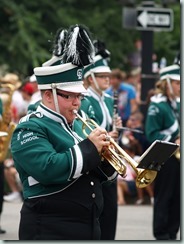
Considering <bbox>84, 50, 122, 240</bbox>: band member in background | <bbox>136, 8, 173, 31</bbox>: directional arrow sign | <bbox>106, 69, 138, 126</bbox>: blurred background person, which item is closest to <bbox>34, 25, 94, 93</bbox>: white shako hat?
<bbox>84, 50, 122, 240</bbox>: band member in background

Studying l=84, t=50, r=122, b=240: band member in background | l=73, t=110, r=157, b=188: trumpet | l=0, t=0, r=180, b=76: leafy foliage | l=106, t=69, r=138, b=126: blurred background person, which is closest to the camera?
l=73, t=110, r=157, b=188: trumpet

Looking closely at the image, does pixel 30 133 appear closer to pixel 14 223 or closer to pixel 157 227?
pixel 157 227

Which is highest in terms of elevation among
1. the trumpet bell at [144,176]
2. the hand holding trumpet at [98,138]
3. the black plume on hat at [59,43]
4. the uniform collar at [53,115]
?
the black plume on hat at [59,43]

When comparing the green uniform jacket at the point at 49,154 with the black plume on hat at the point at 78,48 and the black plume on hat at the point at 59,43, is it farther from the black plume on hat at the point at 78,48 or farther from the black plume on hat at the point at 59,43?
the black plume on hat at the point at 59,43

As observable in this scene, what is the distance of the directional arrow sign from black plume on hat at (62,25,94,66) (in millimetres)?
7655

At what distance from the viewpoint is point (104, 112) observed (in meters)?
8.67

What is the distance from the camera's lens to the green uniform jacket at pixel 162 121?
9266 mm

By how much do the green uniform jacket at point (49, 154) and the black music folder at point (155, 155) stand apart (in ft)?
0.88

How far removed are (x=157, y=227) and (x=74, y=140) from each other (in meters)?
4.21

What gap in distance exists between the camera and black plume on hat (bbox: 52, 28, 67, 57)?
608 centimetres

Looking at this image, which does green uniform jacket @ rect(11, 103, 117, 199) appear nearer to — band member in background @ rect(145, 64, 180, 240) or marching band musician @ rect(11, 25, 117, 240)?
marching band musician @ rect(11, 25, 117, 240)


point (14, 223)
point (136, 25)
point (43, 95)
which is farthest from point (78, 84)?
point (136, 25)

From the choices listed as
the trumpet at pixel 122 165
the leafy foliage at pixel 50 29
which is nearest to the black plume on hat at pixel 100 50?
the trumpet at pixel 122 165

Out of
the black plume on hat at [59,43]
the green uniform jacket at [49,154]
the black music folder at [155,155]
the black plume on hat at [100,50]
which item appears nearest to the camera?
the green uniform jacket at [49,154]
